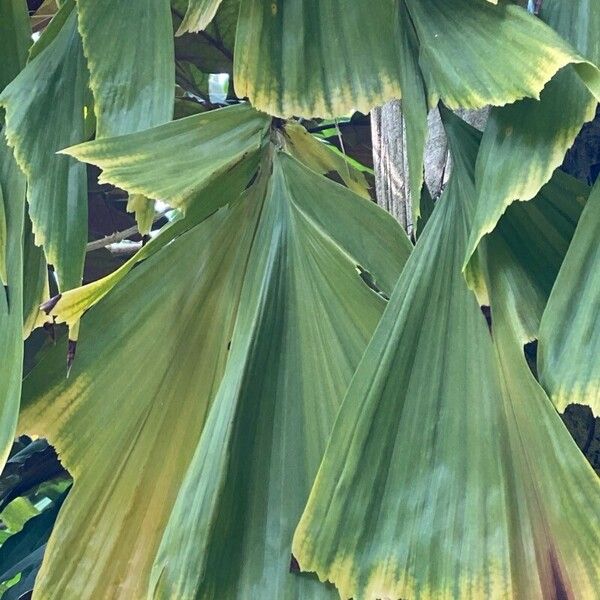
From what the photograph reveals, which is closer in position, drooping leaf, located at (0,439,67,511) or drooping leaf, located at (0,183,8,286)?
drooping leaf, located at (0,183,8,286)

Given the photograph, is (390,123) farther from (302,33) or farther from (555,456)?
(555,456)

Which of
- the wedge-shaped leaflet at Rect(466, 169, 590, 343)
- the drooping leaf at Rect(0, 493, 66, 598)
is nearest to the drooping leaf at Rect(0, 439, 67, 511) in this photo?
the drooping leaf at Rect(0, 493, 66, 598)

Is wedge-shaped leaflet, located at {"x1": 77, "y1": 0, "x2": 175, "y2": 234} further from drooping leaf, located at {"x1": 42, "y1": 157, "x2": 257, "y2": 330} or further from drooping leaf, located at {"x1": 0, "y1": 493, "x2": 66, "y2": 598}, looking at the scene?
drooping leaf, located at {"x1": 0, "y1": 493, "x2": 66, "y2": 598}

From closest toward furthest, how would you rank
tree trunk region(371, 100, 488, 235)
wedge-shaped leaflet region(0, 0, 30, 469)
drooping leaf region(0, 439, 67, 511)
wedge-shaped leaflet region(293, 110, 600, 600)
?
wedge-shaped leaflet region(293, 110, 600, 600) < wedge-shaped leaflet region(0, 0, 30, 469) < tree trunk region(371, 100, 488, 235) < drooping leaf region(0, 439, 67, 511)

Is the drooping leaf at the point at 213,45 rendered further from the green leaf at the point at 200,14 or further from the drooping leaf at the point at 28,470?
the drooping leaf at the point at 28,470

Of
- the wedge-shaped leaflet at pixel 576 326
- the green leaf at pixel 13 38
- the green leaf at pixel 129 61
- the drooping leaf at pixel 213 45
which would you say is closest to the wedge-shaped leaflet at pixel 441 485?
the wedge-shaped leaflet at pixel 576 326

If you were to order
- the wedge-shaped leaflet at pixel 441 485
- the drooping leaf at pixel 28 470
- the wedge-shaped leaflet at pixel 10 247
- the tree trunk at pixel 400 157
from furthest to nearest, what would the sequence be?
the drooping leaf at pixel 28 470 < the tree trunk at pixel 400 157 < the wedge-shaped leaflet at pixel 10 247 < the wedge-shaped leaflet at pixel 441 485
